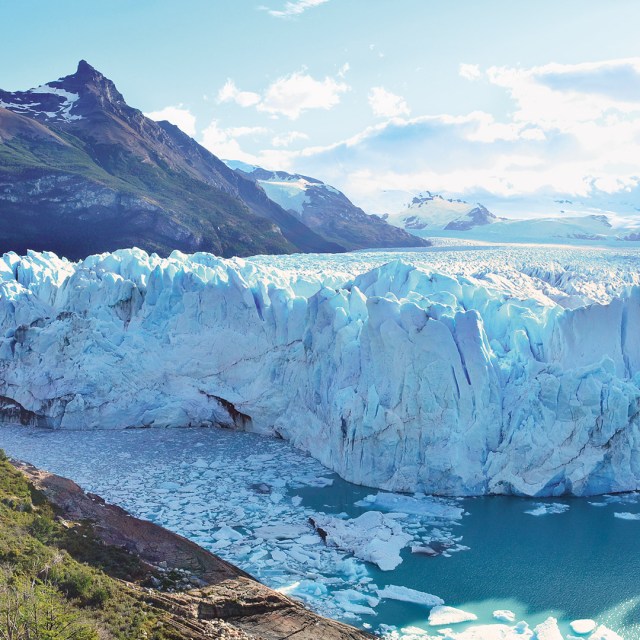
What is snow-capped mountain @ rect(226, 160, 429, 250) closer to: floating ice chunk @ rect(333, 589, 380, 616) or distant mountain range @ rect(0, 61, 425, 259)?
distant mountain range @ rect(0, 61, 425, 259)

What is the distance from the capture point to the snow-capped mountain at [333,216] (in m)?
68.4

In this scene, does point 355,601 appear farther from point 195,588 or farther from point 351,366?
point 351,366

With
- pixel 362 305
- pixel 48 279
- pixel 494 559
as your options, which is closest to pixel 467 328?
pixel 362 305

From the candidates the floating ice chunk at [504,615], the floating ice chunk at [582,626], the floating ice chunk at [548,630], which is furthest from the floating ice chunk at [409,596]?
the floating ice chunk at [582,626]

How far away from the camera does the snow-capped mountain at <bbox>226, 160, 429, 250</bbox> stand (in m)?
68.4

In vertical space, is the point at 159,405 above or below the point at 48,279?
below

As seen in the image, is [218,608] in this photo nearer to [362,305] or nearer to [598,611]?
[598,611]

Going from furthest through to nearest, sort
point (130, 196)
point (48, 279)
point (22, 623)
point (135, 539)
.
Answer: point (130, 196) → point (48, 279) → point (135, 539) → point (22, 623)

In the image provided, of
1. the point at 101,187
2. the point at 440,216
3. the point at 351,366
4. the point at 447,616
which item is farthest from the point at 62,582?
the point at 440,216

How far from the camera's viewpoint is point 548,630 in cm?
977

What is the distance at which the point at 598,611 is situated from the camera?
405 inches

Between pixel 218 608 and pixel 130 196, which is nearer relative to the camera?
pixel 218 608

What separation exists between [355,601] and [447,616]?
1268 mm

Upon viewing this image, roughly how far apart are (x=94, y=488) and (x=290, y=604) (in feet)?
18.7
